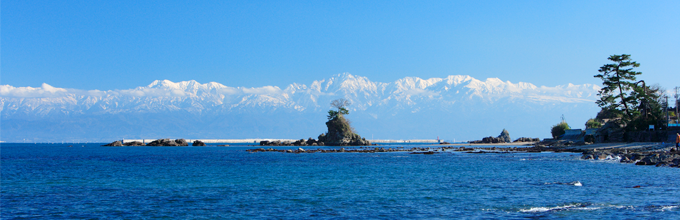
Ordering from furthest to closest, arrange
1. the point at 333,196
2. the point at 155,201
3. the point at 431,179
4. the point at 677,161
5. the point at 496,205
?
the point at 677,161 < the point at 431,179 < the point at 333,196 < the point at 155,201 < the point at 496,205

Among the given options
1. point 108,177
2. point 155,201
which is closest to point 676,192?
point 155,201

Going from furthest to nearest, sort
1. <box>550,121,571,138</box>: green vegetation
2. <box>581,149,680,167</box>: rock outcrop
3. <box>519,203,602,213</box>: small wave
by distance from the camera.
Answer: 1. <box>550,121,571,138</box>: green vegetation
2. <box>581,149,680,167</box>: rock outcrop
3. <box>519,203,602,213</box>: small wave

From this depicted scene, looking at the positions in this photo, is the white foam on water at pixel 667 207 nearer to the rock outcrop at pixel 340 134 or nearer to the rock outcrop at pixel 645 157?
the rock outcrop at pixel 645 157

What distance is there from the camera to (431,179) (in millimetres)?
36281

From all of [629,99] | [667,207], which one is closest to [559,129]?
[629,99]

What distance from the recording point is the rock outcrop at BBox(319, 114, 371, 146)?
501 ft

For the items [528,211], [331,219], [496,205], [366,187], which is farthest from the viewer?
[366,187]

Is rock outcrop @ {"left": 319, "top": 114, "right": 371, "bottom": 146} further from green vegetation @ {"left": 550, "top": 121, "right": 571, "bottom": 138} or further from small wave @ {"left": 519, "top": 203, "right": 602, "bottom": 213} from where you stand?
small wave @ {"left": 519, "top": 203, "right": 602, "bottom": 213}

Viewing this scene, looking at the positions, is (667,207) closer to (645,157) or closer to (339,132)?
(645,157)

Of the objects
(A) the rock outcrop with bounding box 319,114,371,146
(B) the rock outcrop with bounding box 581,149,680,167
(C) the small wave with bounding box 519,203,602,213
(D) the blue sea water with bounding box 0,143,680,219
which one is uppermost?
(A) the rock outcrop with bounding box 319,114,371,146

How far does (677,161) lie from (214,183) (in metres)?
40.6

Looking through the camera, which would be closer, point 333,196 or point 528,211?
point 528,211

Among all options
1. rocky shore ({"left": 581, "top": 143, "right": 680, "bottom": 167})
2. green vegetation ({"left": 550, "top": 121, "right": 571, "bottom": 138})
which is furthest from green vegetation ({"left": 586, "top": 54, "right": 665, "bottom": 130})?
green vegetation ({"left": 550, "top": 121, "right": 571, "bottom": 138})

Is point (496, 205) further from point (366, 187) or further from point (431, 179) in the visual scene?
point (431, 179)
